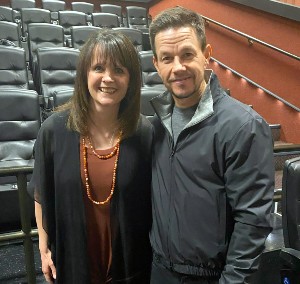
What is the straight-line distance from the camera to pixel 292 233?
0.90 m

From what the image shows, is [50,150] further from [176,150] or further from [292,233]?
[292,233]

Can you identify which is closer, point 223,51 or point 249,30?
point 249,30

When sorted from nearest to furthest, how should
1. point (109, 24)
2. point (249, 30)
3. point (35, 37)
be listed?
point (249, 30)
point (35, 37)
point (109, 24)

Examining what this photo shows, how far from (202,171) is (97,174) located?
0.95 ft

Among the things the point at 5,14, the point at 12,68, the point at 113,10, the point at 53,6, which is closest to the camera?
the point at 12,68

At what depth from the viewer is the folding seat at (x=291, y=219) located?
871 mm

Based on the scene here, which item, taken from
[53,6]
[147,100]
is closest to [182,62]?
[147,100]

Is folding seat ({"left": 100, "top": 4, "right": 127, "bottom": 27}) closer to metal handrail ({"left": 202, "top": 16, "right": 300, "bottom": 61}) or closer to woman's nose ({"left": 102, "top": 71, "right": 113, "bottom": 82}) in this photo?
metal handrail ({"left": 202, "top": 16, "right": 300, "bottom": 61})

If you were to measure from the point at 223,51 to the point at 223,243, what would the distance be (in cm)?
289

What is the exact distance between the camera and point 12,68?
8.34 ft

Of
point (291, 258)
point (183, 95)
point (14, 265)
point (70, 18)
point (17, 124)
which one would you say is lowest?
point (14, 265)

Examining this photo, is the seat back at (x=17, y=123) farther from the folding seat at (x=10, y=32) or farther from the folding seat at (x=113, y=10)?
the folding seat at (x=113, y=10)

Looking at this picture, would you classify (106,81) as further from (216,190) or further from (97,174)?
(216,190)

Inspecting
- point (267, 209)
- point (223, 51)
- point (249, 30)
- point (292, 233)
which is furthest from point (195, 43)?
point (223, 51)
